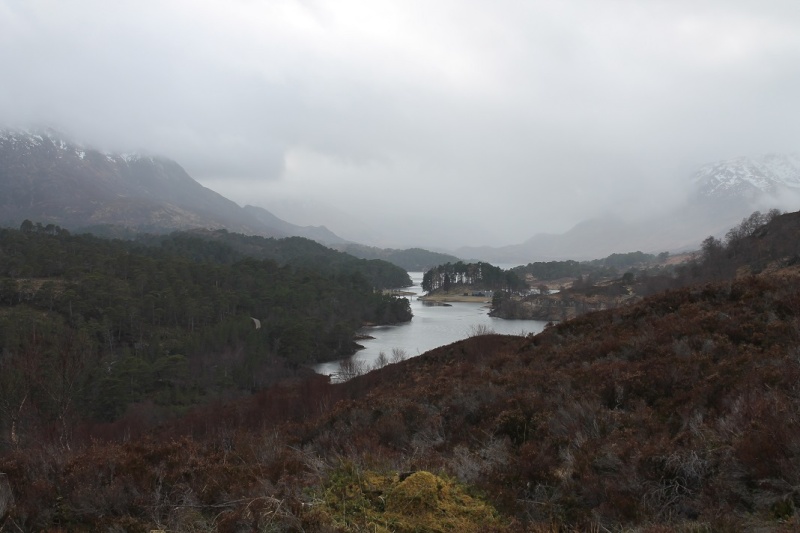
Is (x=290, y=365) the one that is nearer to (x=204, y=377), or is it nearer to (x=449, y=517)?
(x=204, y=377)

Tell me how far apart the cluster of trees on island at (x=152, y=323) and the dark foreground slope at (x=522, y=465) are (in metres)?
11.5

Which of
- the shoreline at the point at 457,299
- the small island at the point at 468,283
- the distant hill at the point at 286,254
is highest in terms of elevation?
the distant hill at the point at 286,254

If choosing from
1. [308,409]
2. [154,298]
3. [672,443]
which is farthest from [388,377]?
[154,298]

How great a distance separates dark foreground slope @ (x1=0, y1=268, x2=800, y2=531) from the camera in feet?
12.9

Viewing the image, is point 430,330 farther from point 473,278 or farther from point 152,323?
point 473,278

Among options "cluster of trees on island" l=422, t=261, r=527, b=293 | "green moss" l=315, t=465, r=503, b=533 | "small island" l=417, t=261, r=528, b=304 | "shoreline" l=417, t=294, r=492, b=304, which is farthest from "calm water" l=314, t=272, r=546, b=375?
"green moss" l=315, t=465, r=503, b=533

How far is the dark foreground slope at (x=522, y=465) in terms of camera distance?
393cm

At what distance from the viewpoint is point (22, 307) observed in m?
55.1

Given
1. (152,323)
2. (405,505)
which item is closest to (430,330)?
(152,323)

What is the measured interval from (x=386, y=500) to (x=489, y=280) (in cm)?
13048

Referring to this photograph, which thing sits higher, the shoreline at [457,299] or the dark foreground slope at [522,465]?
the dark foreground slope at [522,465]

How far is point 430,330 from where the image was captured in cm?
7425

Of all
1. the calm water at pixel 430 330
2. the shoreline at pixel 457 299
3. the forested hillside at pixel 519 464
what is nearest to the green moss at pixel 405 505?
the forested hillside at pixel 519 464

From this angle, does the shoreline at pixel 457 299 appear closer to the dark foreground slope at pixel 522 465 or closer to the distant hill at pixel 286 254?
the distant hill at pixel 286 254
